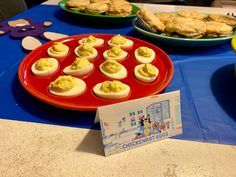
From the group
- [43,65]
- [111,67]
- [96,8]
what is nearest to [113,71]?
[111,67]

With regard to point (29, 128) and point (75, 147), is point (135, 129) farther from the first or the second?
point (29, 128)

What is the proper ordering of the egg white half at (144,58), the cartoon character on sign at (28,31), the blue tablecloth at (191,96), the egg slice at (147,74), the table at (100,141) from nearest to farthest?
the table at (100,141), the blue tablecloth at (191,96), the egg slice at (147,74), the egg white half at (144,58), the cartoon character on sign at (28,31)

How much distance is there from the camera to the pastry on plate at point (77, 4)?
1.38 meters

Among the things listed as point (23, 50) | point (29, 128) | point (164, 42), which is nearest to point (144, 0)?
point (164, 42)

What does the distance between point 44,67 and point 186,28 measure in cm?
57

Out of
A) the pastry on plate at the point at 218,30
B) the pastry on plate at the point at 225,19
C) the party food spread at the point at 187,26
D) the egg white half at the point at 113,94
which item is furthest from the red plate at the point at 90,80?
the pastry on plate at the point at 225,19

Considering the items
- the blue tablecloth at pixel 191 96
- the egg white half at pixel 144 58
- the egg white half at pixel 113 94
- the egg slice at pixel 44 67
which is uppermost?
the egg slice at pixel 44 67

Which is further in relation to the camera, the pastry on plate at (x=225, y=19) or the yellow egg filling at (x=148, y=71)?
the pastry on plate at (x=225, y=19)

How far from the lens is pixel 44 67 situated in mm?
820

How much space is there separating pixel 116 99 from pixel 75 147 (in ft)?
0.58

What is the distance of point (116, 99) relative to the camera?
71cm

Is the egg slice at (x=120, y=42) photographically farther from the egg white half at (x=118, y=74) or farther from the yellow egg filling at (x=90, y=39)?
the egg white half at (x=118, y=74)

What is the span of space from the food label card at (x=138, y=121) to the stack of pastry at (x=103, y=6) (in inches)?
32.0

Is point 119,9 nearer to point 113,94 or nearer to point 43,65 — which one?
point 43,65
